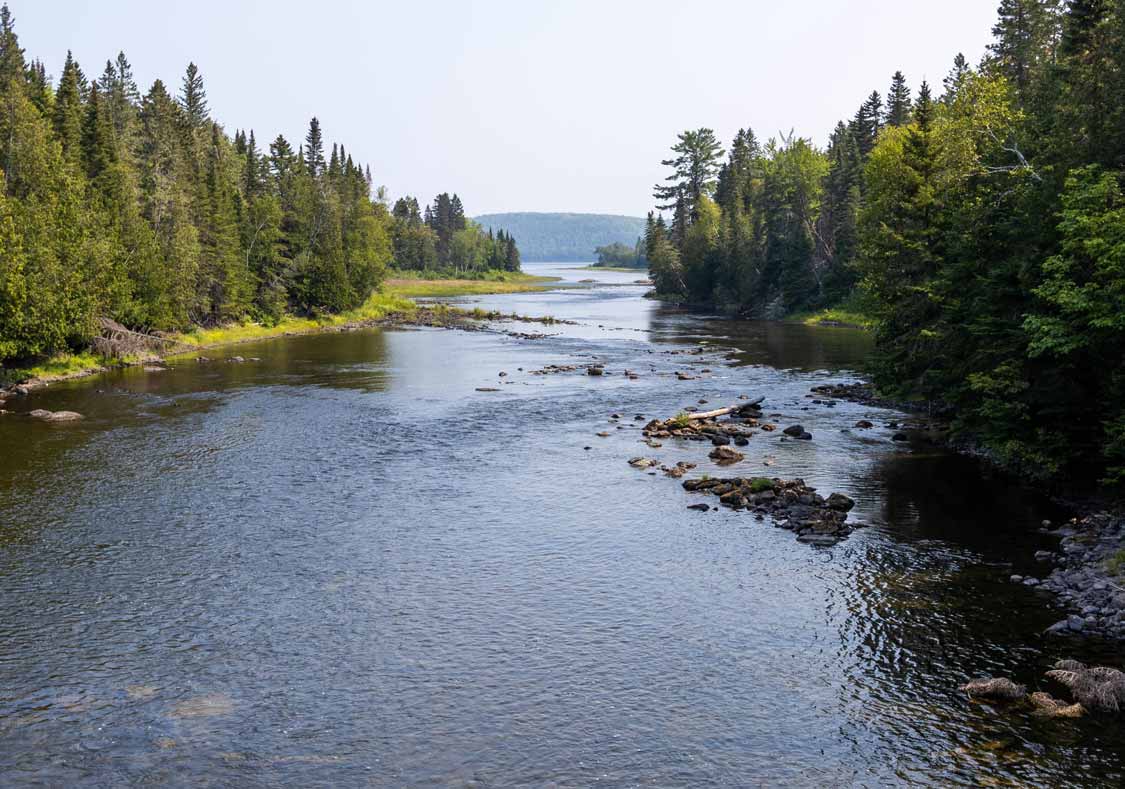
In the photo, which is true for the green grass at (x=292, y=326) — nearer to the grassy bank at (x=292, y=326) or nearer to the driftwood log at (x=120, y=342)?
the grassy bank at (x=292, y=326)

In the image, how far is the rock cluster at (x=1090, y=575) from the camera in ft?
80.2

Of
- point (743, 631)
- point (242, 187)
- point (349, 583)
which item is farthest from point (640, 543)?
point (242, 187)

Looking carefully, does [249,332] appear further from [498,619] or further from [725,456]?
[498,619]

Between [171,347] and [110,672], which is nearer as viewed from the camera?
[110,672]

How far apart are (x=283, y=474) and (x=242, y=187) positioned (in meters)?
104

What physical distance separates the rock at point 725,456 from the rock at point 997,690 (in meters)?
23.4

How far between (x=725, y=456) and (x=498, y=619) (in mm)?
22346

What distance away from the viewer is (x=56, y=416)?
174ft

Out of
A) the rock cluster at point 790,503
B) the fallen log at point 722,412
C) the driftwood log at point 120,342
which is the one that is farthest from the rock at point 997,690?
the driftwood log at point 120,342

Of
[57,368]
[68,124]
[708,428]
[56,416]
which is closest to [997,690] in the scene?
[708,428]

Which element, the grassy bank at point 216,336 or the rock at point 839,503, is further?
the grassy bank at point 216,336

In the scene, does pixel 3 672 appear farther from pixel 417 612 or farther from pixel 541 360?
pixel 541 360

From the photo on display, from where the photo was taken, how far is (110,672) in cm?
2216

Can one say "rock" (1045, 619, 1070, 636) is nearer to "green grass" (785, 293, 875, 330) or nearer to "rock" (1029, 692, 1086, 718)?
"rock" (1029, 692, 1086, 718)
